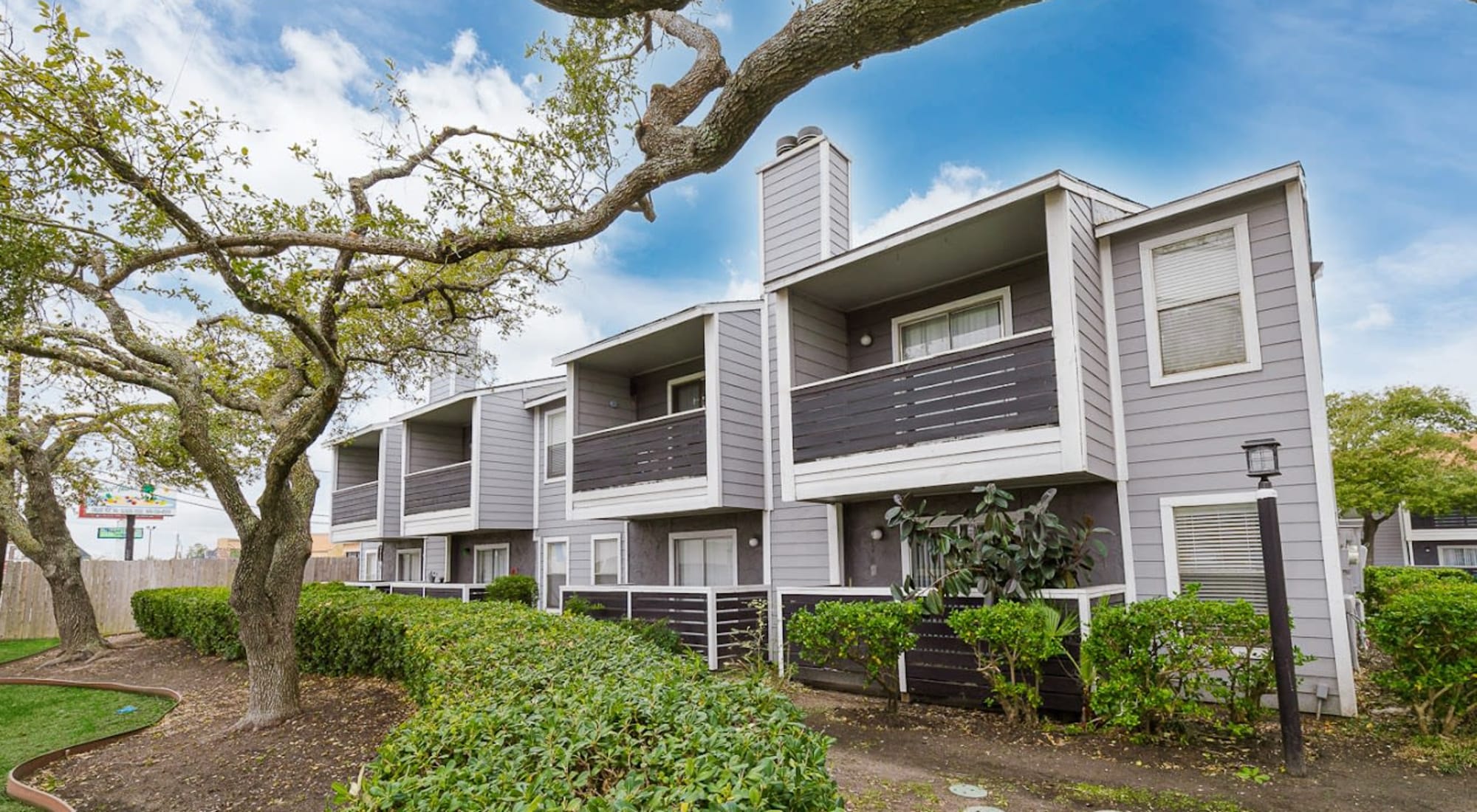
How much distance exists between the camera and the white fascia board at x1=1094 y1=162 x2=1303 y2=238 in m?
7.65

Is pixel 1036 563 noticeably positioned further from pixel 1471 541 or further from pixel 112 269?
pixel 1471 541

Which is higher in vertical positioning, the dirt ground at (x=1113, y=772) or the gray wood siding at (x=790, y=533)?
the gray wood siding at (x=790, y=533)

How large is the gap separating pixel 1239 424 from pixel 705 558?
8.05 m

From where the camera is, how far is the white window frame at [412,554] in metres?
21.2

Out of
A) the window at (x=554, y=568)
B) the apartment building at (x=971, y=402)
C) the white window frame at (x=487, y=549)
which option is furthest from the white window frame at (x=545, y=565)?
the apartment building at (x=971, y=402)

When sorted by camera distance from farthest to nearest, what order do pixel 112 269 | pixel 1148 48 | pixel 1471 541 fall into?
pixel 1471 541 → pixel 1148 48 → pixel 112 269

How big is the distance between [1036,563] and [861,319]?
4.73 metres

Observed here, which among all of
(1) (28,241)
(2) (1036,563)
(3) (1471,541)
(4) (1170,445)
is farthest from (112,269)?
(3) (1471,541)

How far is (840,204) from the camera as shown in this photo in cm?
1200

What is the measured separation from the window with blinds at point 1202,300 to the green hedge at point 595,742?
21.9 feet

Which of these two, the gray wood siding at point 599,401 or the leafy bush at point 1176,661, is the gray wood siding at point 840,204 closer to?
the gray wood siding at point 599,401

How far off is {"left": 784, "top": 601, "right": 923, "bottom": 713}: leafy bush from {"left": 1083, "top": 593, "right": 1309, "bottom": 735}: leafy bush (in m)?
1.76

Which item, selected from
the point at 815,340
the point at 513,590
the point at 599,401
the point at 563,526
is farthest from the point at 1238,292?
the point at 513,590

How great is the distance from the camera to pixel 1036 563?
7.62 metres
